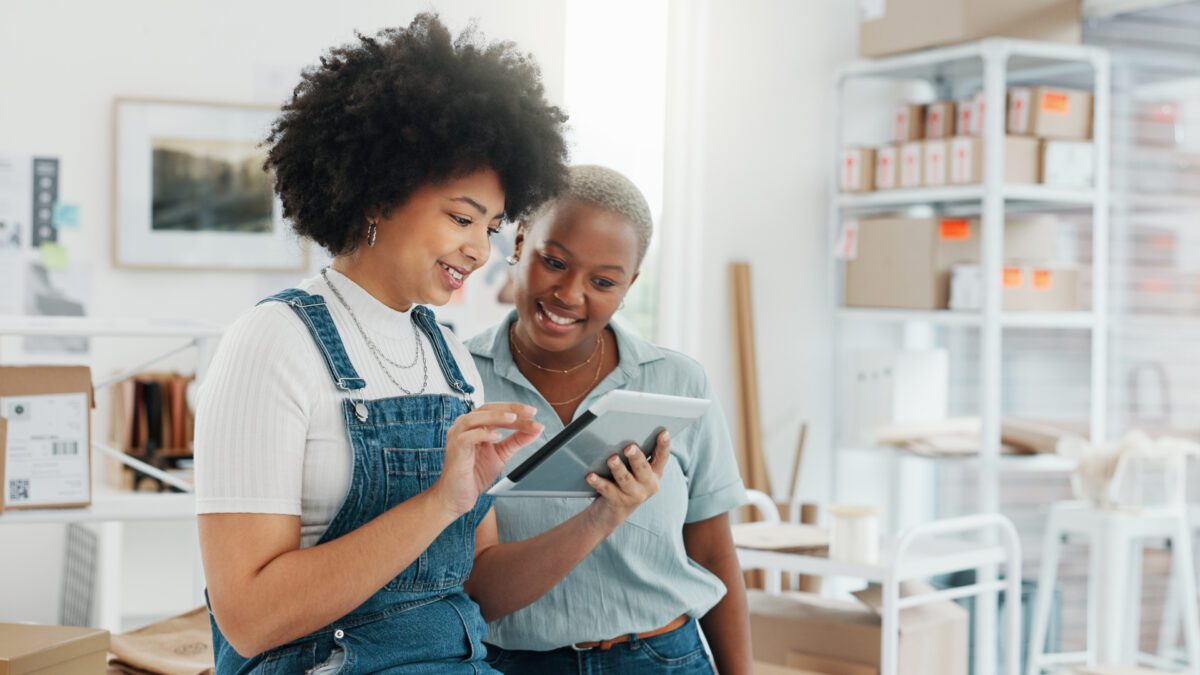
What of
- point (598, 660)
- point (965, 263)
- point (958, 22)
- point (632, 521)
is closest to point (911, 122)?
point (958, 22)

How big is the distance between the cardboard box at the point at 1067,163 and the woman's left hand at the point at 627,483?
266 centimetres

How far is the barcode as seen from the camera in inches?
82.3

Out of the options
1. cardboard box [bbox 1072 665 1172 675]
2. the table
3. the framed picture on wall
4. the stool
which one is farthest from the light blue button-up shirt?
the framed picture on wall

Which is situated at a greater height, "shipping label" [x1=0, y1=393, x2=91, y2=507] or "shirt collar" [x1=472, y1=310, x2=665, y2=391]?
"shirt collar" [x1=472, y1=310, x2=665, y2=391]

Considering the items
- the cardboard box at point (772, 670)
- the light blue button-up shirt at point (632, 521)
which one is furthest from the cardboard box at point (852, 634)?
the light blue button-up shirt at point (632, 521)

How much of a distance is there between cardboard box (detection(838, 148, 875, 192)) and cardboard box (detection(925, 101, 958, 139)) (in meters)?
0.20

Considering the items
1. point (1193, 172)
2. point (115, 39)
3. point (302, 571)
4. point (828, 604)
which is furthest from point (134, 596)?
point (1193, 172)

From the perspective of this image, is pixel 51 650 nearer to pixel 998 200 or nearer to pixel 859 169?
pixel 998 200

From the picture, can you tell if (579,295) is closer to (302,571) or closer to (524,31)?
(302,571)

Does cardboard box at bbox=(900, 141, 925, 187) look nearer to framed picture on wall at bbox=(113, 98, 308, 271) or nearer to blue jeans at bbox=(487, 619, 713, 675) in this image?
framed picture on wall at bbox=(113, 98, 308, 271)

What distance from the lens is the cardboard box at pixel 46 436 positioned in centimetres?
210

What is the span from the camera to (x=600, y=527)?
5.05ft

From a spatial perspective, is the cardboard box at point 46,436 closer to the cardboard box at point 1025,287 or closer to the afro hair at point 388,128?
the afro hair at point 388,128

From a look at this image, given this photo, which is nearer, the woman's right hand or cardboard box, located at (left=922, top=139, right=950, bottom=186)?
the woman's right hand
